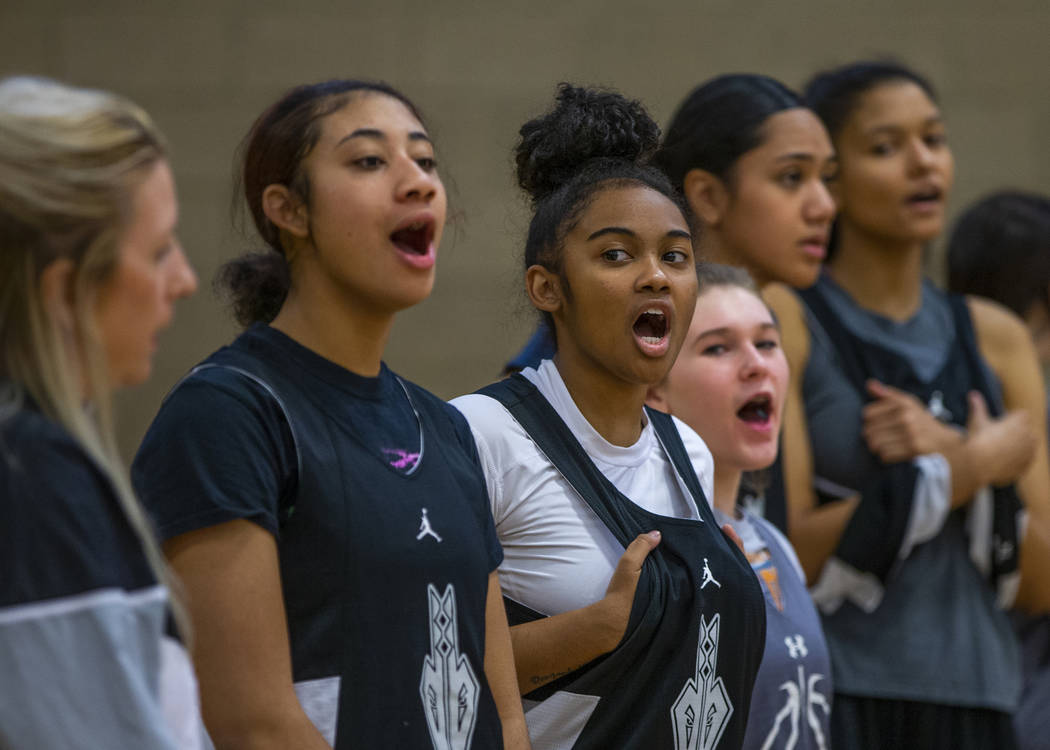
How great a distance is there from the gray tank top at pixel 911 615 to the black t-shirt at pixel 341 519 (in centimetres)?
128

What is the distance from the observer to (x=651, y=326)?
2125 millimetres

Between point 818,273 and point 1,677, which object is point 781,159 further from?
point 1,677

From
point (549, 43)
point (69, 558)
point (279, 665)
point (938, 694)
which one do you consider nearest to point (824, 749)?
point (938, 694)

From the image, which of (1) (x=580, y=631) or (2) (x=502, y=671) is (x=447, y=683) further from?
(1) (x=580, y=631)

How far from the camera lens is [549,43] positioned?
175 inches

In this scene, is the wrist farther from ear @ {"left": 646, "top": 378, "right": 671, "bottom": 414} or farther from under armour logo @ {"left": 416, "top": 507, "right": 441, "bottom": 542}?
ear @ {"left": 646, "top": 378, "right": 671, "bottom": 414}

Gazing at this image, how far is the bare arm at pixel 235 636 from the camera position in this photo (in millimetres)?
1564

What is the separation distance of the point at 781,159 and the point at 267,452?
1599mm

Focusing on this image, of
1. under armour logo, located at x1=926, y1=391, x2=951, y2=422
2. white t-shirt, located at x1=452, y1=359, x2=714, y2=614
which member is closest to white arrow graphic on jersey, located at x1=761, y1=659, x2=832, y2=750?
white t-shirt, located at x1=452, y1=359, x2=714, y2=614

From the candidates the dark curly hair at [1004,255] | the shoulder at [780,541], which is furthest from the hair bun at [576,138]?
the dark curly hair at [1004,255]

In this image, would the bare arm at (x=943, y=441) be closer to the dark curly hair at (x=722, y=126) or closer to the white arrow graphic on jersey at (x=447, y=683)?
the dark curly hair at (x=722, y=126)

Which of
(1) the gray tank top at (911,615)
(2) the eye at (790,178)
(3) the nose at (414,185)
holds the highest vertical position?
(3) the nose at (414,185)

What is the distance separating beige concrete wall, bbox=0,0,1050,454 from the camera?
4.30 metres

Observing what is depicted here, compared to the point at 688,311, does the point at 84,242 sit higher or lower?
higher
